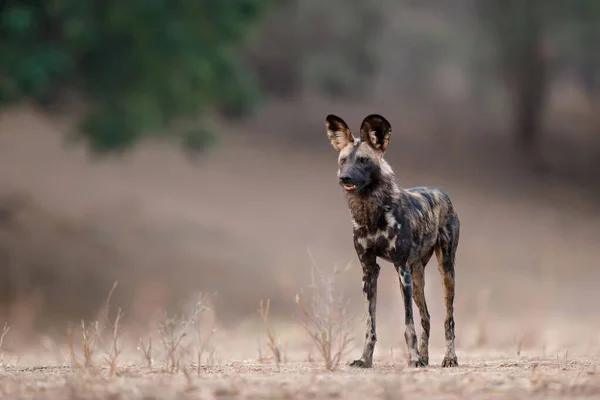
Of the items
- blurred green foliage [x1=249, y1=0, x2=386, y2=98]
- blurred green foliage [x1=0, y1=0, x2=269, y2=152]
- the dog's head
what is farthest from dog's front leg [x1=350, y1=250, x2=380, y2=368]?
blurred green foliage [x1=249, y1=0, x2=386, y2=98]

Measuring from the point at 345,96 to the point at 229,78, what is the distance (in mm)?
17682

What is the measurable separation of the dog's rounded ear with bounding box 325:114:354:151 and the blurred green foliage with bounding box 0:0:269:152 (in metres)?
11.6

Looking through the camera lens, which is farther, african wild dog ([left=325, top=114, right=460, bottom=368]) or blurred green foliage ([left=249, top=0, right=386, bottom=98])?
blurred green foliage ([left=249, top=0, right=386, bottom=98])

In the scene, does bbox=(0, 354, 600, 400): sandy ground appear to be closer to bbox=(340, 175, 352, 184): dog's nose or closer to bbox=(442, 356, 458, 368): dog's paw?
bbox=(442, 356, 458, 368): dog's paw

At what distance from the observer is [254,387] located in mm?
6148

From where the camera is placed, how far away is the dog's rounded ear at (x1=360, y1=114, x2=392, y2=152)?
24.4 ft

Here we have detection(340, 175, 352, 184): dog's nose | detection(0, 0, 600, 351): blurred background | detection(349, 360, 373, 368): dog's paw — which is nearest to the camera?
detection(340, 175, 352, 184): dog's nose

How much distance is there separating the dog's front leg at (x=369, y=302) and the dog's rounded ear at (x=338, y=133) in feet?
2.65

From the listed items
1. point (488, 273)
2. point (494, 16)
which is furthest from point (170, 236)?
point (494, 16)

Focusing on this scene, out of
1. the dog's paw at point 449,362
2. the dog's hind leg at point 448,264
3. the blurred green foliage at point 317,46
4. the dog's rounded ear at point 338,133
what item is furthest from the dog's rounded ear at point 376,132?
the blurred green foliage at point 317,46

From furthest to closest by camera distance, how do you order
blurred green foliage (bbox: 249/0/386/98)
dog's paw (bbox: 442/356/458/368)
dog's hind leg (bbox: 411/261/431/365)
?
blurred green foliage (bbox: 249/0/386/98) → dog's hind leg (bbox: 411/261/431/365) → dog's paw (bbox: 442/356/458/368)

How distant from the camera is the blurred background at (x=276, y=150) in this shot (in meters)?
19.4

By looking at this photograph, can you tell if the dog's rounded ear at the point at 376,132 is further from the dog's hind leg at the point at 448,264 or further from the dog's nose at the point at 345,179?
the dog's hind leg at the point at 448,264

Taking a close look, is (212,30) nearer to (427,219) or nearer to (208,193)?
(208,193)
